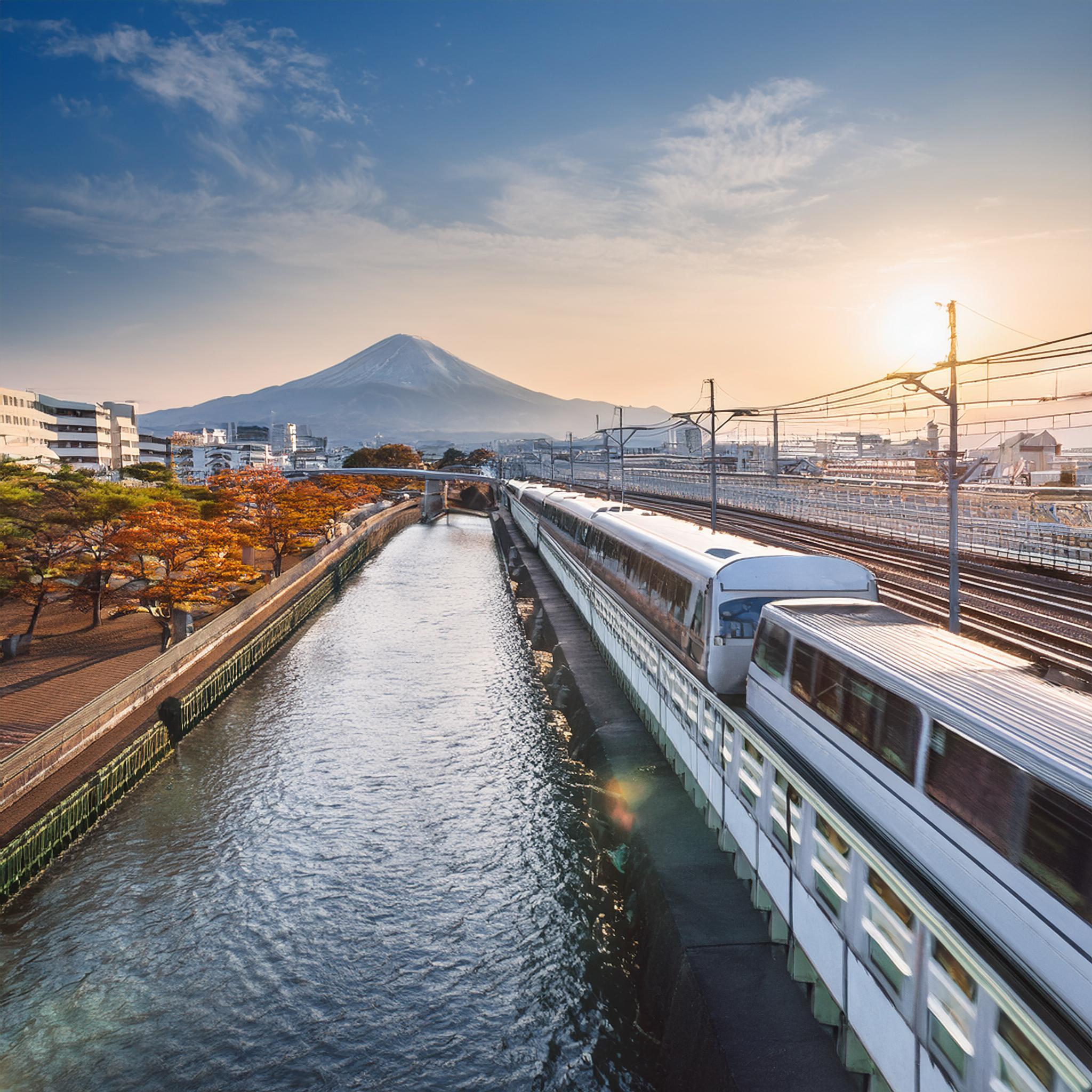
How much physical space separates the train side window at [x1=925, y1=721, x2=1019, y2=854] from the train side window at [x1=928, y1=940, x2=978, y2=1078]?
0.78 meters

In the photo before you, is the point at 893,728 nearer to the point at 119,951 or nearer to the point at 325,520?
the point at 119,951

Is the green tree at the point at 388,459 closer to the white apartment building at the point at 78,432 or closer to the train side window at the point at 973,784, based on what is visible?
the white apartment building at the point at 78,432

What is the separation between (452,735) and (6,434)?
2307 inches

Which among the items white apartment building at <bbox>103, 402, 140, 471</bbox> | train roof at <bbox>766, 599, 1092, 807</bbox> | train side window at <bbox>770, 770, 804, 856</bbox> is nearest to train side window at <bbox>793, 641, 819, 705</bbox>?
train roof at <bbox>766, 599, 1092, 807</bbox>

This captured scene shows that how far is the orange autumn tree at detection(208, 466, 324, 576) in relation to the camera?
37.4m

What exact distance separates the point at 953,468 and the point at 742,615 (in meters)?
4.30

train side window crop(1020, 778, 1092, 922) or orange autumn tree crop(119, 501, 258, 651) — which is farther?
orange autumn tree crop(119, 501, 258, 651)

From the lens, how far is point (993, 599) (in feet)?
58.1

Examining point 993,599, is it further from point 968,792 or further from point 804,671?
point 968,792

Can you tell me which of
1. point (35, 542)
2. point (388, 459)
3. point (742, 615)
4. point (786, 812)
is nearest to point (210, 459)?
point (388, 459)

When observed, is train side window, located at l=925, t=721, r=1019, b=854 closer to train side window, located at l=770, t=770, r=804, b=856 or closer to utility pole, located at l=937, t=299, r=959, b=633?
train side window, located at l=770, t=770, r=804, b=856

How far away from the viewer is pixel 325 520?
137 feet

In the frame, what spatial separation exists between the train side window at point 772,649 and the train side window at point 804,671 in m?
0.24

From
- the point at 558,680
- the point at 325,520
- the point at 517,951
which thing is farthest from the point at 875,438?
the point at 517,951
